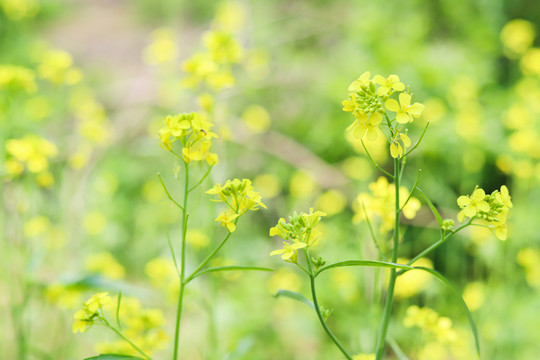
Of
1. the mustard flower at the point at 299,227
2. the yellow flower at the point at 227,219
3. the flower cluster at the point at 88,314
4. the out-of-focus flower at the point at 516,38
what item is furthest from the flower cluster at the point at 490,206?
the out-of-focus flower at the point at 516,38

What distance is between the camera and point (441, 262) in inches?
104

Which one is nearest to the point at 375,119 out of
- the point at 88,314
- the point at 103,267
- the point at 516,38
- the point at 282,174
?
the point at 88,314

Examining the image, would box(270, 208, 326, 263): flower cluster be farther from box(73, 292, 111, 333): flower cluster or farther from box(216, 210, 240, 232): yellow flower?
box(73, 292, 111, 333): flower cluster

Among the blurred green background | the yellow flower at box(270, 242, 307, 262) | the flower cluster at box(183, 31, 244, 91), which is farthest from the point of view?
the blurred green background

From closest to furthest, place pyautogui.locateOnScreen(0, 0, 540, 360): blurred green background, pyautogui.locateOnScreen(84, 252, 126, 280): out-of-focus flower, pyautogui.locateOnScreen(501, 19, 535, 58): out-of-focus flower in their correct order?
1. pyautogui.locateOnScreen(0, 0, 540, 360): blurred green background
2. pyautogui.locateOnScreen(84, 252, 126, 280): out-of-focus flower
3. pyautogui.locateOnScreen(501, 19, 535, 58): out-of-focus flower

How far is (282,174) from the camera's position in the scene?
3.24 m

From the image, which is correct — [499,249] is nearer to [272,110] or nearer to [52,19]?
[272,110]

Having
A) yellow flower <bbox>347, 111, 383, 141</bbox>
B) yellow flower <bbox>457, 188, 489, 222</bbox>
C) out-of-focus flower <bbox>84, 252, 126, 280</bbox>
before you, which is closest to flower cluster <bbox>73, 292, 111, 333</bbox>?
yellow flower <bbox>347, 111, 383, 141</bbox>

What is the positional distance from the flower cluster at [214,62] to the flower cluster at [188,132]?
673 millimetres

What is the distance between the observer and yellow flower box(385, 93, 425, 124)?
0.67 metres

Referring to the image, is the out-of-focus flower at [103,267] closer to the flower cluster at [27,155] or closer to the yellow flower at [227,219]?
the flower cluster at [27,155]

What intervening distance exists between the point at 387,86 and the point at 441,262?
7.39 feet

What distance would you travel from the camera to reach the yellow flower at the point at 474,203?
0.67 meters

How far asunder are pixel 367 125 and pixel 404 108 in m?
0.07
